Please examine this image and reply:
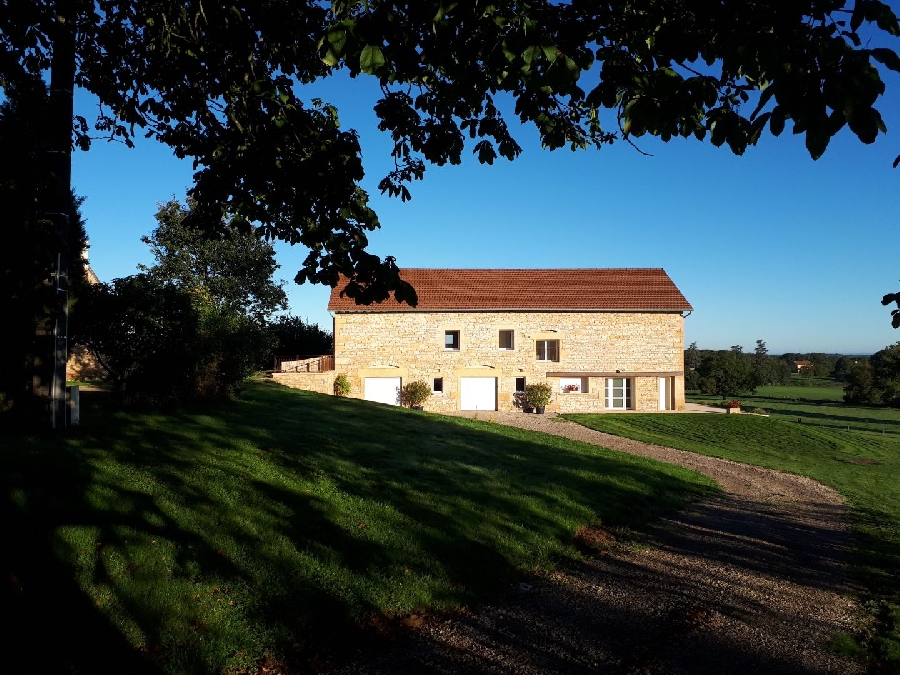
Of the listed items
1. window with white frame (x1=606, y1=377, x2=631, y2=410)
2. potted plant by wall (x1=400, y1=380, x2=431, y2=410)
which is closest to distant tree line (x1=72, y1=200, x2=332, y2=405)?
potted plant by wall (x1=400, y1=380, x2=431, y2=410)

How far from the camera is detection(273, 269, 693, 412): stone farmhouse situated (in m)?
29.6

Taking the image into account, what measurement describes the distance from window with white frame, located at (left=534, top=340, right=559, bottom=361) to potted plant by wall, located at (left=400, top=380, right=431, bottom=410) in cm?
641

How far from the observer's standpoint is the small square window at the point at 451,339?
30.4m

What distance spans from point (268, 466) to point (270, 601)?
3.58 m

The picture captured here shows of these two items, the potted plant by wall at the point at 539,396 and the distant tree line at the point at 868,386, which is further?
the distant tree line at the point at 868,386

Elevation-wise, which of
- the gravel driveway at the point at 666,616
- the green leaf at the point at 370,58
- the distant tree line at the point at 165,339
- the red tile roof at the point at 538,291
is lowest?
the gravel driveway at the point at 666,616

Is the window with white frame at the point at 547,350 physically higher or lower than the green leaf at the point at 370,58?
lower

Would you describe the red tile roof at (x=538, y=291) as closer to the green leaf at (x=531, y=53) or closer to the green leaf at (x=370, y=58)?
the green leaf at (x=370, y=58)

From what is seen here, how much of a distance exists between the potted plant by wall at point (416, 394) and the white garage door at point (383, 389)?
558 millimetres

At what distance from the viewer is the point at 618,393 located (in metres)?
31.1

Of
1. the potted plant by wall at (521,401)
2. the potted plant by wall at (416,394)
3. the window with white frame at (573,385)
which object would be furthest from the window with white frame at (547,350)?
the potted plant by wall at (416,394)

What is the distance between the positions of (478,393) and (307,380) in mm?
8929

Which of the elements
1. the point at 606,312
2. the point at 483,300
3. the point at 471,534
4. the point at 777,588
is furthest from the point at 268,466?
the point at 606,312

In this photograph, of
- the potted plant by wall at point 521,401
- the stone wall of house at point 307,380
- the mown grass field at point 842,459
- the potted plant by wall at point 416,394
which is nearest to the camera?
the mown grass field at point 842,459
